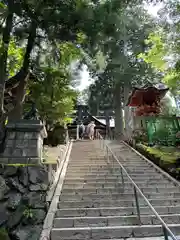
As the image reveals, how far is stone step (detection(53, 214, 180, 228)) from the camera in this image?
466 cm

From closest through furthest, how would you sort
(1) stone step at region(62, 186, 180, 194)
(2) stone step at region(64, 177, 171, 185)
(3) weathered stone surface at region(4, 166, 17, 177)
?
(1) stone step at region(62, 186, 180, 194) < (3) weathered stone surface at region(4, 166, 17, 177) < (2) stone step at region(64, 177, 171, 185)

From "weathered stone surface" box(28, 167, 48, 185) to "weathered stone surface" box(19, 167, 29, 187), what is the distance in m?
0.10

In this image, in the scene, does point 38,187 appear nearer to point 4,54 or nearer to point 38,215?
point 38,215

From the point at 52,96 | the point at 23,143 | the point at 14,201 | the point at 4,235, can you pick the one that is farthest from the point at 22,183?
the point at 52,96

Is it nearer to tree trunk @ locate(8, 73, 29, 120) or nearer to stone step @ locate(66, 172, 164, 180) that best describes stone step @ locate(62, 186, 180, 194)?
stone step @ locate(66, 172, 164, 180)

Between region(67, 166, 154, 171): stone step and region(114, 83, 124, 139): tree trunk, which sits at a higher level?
region(114, 83, 124, 139): tree trunk

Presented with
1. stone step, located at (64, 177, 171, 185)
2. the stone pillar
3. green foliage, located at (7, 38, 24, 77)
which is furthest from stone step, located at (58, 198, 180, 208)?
green foliage, located at (7, 38, 24, 77)

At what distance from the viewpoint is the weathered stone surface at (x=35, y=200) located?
213 inches

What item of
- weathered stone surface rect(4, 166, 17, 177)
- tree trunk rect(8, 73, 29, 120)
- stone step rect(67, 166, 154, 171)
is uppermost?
tree trunk rect(8, 73, 29, 120)

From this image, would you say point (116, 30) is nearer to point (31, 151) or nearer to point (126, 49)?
point (31, 151)

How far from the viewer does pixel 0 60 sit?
8750 mm

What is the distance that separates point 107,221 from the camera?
476 centimetres

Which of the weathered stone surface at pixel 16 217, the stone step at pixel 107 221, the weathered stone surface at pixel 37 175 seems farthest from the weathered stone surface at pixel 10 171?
the stone step at pixel 107 221

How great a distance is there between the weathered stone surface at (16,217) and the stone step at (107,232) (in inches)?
Result: 49.3
